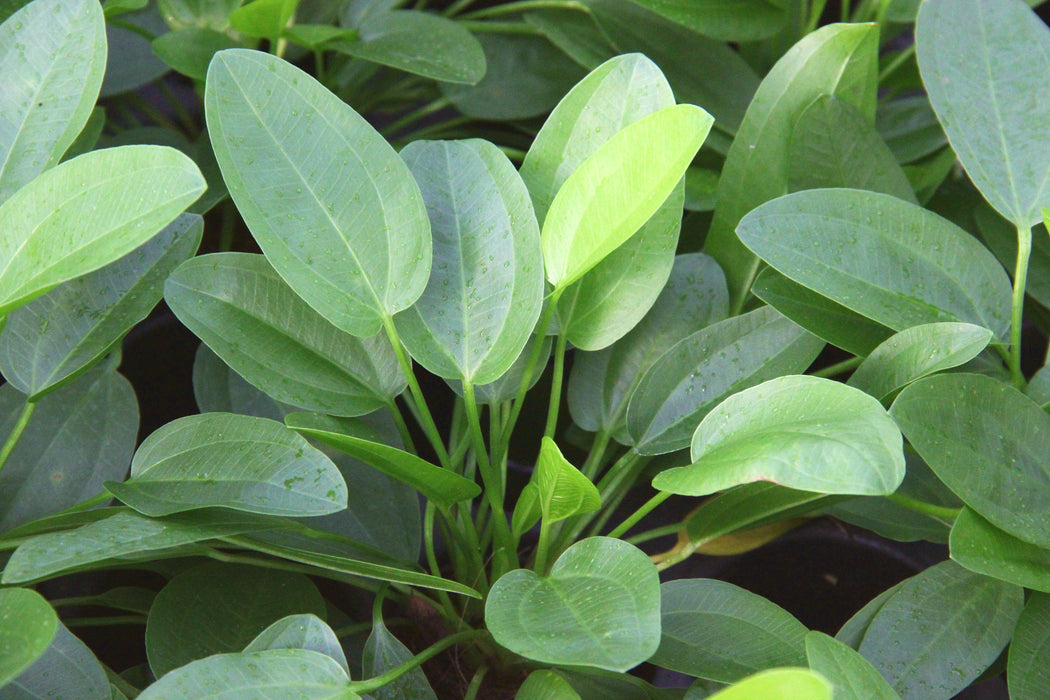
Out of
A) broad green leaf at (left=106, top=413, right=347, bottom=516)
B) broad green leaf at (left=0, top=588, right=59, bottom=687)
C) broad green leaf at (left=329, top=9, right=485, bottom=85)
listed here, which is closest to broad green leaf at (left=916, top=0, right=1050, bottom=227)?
broad green leaf at (left=329, top=9, right=485, bottom=85)

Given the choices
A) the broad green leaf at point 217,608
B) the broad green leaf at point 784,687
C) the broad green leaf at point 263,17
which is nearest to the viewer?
the broad green leaf at point 784,687

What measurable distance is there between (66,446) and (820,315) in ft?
1.67

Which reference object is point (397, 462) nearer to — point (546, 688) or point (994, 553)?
point (546, 688)

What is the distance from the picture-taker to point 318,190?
1.67 ft

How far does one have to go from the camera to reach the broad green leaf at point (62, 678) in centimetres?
47

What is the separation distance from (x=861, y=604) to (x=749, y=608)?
22cm

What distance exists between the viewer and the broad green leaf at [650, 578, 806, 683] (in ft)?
1.62

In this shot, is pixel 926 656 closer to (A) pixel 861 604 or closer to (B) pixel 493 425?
(A) pixel 861 604

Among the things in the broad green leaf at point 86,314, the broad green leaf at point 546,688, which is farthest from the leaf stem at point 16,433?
the broad green leaf at point 546,688

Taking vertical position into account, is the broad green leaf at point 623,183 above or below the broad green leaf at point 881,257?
above

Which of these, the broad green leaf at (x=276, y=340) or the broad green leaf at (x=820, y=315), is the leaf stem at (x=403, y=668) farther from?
the broad green leaf at (x=820, y=315)

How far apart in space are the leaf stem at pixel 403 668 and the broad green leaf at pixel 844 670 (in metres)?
0.21

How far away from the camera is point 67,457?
604 millimetres

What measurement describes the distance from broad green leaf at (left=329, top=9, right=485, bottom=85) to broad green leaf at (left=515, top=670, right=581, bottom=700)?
1.50 ft
